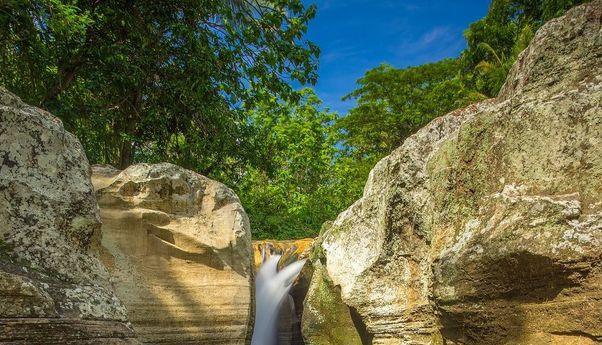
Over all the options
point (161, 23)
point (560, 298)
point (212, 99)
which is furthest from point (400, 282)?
point (161, 23)

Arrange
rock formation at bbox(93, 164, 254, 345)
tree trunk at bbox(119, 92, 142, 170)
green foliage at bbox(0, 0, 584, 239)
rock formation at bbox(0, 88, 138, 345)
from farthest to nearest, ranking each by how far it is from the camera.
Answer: tree trunk at bbox(119, 92, 142, 170), green foliage at bbox(0, 0, 584, 239), rock formation at bbox(93, 164, 254, 345), rock formation at bbox(0, 88, 138, 345)

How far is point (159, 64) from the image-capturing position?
9.47m

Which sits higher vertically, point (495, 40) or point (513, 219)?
point (495, 40)

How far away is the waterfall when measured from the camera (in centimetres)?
952

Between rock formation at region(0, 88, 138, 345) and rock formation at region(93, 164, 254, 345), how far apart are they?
290cm

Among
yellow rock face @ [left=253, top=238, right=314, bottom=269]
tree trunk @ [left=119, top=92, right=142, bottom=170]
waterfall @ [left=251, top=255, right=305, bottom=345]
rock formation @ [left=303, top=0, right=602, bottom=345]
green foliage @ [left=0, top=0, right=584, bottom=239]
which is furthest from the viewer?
yellow rock face @ [left=253, top=238, right=314, bottom=269]

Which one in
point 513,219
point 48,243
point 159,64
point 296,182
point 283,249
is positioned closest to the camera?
point 48,243

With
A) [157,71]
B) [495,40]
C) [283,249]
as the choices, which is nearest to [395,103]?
[495,40]

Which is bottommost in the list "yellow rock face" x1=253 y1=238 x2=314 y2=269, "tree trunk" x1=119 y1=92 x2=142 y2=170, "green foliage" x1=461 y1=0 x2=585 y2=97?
"yellow rock face" x1=253 y1=238 x2=314 y2=269

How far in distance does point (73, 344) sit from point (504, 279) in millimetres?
2945

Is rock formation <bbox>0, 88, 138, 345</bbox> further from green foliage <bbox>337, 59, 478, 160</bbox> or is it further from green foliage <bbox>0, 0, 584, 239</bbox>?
green foliage <bbox>337, 59, 478, 160</bbox>

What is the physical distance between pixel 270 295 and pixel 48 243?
24.1ft

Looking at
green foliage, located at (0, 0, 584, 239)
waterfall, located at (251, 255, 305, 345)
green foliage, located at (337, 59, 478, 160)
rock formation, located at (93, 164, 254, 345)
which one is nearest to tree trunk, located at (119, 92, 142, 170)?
green foliage, located at (0, 0, 584, 239)

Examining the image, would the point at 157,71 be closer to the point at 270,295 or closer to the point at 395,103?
the point at 270,295
